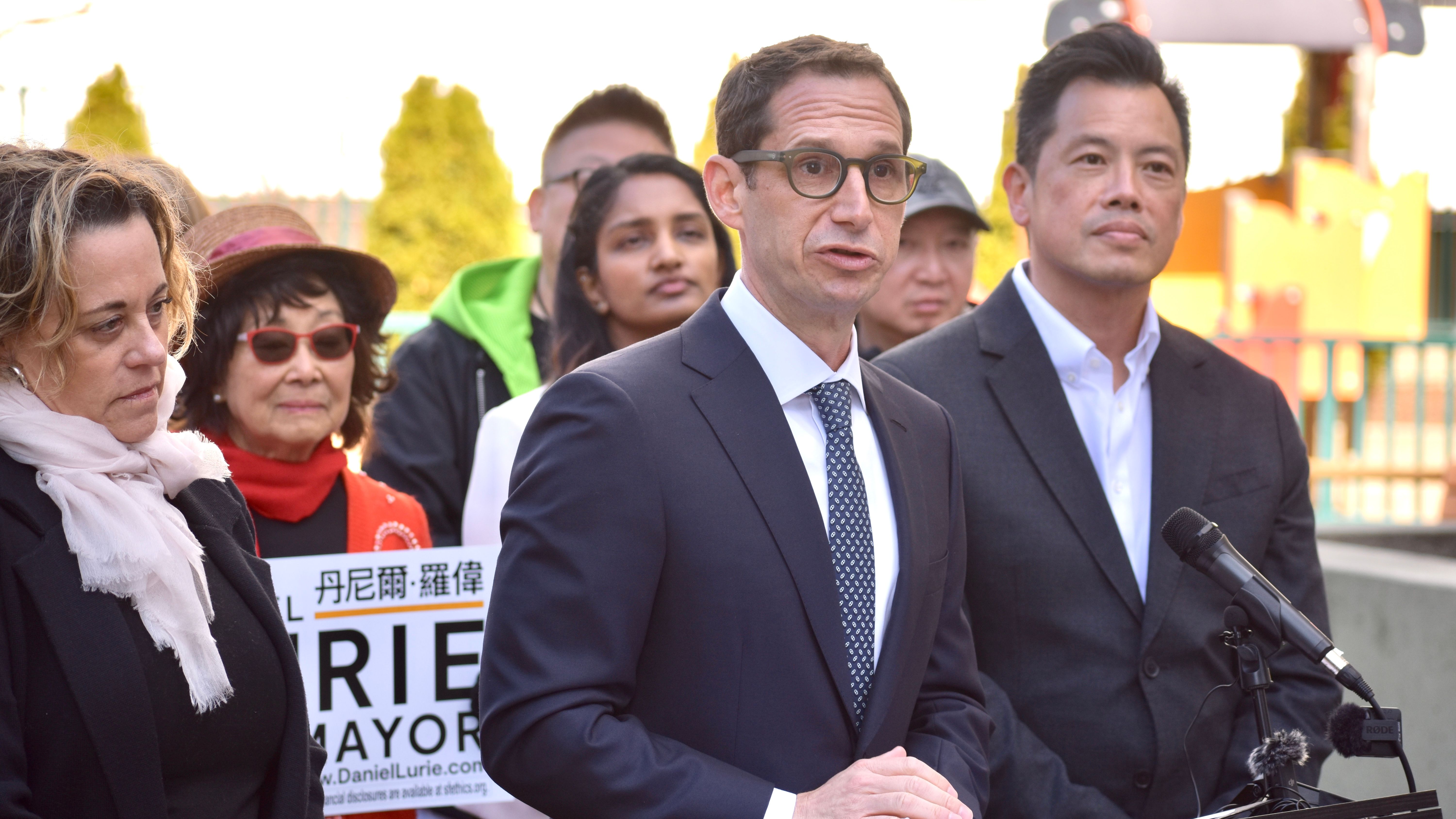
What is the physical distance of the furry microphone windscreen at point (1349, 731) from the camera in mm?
2217

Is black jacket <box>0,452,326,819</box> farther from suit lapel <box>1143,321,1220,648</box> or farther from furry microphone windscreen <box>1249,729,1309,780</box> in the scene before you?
suit lapel <box>1143,321,1220,648</box>

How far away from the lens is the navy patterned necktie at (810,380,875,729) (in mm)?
2242

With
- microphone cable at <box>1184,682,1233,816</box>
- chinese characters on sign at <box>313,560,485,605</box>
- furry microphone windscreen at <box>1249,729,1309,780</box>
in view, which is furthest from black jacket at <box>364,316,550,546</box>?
furry microphone windscreen at <box>1249,729,1309,780</box>

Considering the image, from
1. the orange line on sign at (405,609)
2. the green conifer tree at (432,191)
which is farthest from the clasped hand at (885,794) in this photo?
the green conifer tree at (432,191)

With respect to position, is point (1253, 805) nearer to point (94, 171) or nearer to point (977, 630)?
point (977, 630)

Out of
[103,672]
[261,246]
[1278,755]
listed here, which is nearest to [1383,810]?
[1278,755]

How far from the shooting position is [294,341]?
3.45 m

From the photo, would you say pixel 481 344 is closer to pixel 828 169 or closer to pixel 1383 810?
pixel 828 169

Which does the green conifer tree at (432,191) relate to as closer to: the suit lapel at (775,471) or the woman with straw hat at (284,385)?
the woman with straw hat at (284,385)

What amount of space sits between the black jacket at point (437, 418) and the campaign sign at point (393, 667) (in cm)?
81

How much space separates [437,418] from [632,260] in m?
0.89

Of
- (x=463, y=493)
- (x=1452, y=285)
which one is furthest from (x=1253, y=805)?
(x=1452, y=285)

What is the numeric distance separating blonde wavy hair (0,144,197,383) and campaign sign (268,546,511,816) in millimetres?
Answer: 1256

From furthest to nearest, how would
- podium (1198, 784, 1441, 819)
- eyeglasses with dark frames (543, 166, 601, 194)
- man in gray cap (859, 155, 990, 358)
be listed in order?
1. eyeglasses with dark frames (543, 166, 601, 194)
2. man in gray cap (859, 155, 990, 358)
3. podium (1198, 784, 1441, 819)
